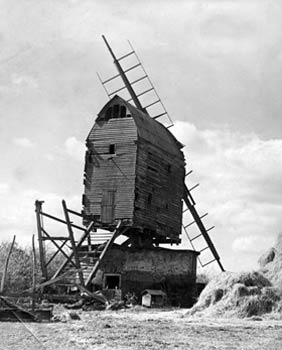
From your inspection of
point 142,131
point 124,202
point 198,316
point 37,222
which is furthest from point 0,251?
point 198,316

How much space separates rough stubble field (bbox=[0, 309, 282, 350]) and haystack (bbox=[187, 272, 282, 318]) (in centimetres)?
234

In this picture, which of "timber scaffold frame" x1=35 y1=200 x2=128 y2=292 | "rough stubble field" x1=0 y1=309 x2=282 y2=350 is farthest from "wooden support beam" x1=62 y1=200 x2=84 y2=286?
"rough stubble field" x1=0 y1=309 x2=282 y2=350

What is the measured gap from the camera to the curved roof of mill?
34094 millimetres

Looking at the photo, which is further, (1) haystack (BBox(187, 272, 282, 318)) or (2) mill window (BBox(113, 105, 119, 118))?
(2) mill window (BBox(113, 105, 119, 118))

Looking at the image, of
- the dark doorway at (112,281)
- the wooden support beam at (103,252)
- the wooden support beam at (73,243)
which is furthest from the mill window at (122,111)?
the dark doorway at (112,281)

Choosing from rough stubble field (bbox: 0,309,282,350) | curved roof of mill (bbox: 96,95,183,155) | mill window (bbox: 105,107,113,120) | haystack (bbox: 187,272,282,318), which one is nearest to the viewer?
rough stubble field (bbox: 0,309,282,350)

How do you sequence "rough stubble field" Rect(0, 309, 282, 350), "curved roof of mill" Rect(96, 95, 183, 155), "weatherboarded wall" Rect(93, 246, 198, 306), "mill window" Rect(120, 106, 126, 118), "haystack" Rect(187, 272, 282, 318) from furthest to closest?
"mill window" Rect(120, 106, 126, 118) → "curved roof of mill" Rect(96, 95, 183, 155) → "weatherboarded wall" Rect(93, 246, 198, 306) → "haystack" Rect(187, 272, 282, 318) → "rough stubble field" Rect(0, 309, 282, 350)

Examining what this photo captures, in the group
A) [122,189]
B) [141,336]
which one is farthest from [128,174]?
[141,336]

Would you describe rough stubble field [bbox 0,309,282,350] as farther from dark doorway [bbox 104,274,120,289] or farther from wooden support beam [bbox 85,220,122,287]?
dark doorway [bbox 104,274,120,289]

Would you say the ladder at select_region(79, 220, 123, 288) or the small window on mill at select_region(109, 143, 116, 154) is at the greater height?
the small window on mill at select_region(109, 143, 116, 154)

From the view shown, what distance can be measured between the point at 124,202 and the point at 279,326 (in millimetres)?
15586

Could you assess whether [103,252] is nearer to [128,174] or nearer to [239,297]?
[128,174]

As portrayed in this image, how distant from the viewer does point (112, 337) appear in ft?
47.0

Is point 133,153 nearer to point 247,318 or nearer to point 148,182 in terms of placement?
point 148,182
